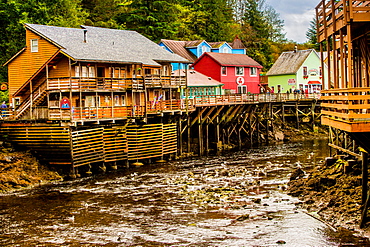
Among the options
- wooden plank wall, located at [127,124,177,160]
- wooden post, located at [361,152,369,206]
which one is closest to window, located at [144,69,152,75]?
wooden plank wall, located at [127,124,177,160]

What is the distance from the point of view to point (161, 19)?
70.8 metres

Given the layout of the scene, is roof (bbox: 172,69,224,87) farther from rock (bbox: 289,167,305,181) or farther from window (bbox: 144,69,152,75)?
rock (bbox: 289,167,305,181)

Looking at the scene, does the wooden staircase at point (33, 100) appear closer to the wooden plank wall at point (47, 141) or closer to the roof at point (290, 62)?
the wooden plank wall at point (47, 141)

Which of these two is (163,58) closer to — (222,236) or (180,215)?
(180,215)

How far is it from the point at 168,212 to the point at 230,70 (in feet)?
142

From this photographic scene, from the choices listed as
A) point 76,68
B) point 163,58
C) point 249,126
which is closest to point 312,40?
point 249,126

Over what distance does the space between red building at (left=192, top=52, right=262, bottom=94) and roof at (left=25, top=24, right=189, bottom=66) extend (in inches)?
631

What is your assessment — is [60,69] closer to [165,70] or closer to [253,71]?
[165,70]

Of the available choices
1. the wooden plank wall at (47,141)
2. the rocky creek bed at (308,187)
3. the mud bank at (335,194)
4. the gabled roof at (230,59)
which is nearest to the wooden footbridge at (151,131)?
the wooden plank wall at (47,141)

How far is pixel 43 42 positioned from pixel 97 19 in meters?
36.3

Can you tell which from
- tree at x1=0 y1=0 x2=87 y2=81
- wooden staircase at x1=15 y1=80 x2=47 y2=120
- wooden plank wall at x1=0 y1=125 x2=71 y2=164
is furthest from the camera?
tree at x1=0 y1=0 x2=87 y2=81

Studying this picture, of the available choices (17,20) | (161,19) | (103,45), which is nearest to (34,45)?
(103,45)

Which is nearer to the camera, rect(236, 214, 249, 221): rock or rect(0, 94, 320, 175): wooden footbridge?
rect(236, 214, 249, 221): rock

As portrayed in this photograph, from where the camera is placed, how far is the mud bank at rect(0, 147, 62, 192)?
29.2m
